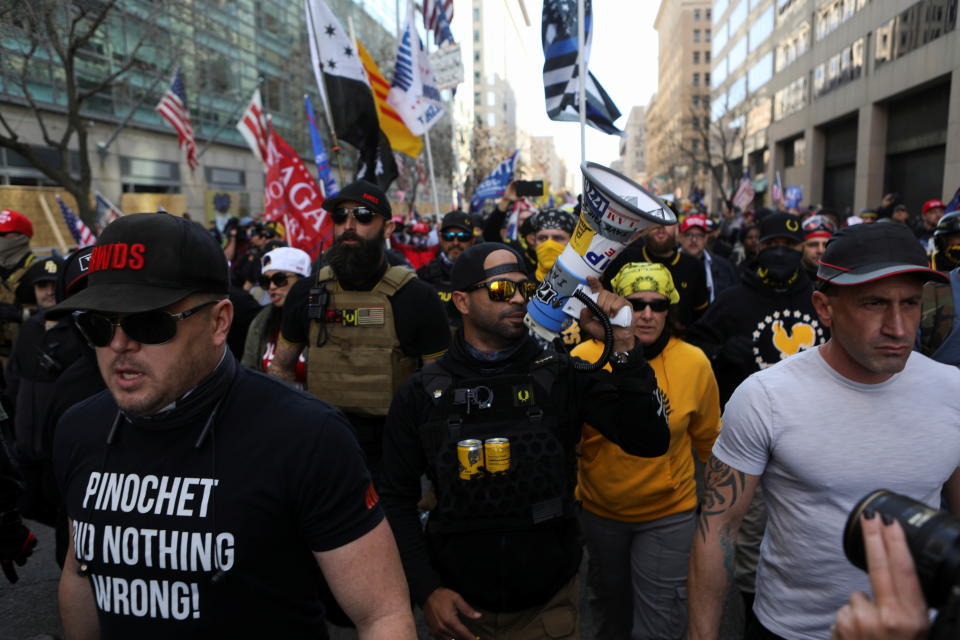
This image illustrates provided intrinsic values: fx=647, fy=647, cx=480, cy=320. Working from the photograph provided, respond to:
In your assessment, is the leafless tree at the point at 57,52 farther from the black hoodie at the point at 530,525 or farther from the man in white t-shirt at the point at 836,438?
the man in white t-shirt at the point at 836,438

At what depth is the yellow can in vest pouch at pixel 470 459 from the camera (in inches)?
91.7

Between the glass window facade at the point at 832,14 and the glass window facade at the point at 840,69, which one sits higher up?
the glass window facade at the point at 832,14

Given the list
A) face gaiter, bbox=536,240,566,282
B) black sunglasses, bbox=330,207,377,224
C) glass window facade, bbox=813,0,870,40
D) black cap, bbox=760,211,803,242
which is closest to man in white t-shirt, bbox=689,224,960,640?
black sunglasses, bbox=330,207,377,224

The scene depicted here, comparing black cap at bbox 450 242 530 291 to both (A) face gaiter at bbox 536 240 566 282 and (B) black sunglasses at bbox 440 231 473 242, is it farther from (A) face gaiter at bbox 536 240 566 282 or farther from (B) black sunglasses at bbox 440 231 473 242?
(B) black sunglasses at bbox 440 231 473 242

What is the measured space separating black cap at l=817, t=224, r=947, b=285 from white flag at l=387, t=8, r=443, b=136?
279 inches

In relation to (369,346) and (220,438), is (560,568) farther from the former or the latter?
(369,346)

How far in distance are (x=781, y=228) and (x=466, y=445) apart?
3746 millimetres

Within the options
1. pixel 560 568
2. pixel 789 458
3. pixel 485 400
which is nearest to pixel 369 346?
pixel 485 400

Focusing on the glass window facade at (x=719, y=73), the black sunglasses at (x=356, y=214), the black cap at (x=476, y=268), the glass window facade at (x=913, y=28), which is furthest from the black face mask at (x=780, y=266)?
→ the glass window facade at (x=719, y=73)

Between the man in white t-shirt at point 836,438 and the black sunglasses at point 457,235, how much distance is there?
5897 millimetres

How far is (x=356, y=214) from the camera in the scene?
407cm

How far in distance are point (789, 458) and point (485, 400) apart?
1048 millimetres

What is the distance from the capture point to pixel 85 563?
168 cm

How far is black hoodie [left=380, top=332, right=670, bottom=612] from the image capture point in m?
2.40
